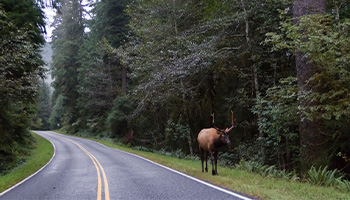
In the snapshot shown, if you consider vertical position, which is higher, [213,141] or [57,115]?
[57,115]

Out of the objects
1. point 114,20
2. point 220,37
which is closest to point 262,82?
point 220,37

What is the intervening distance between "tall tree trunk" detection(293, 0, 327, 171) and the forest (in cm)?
3

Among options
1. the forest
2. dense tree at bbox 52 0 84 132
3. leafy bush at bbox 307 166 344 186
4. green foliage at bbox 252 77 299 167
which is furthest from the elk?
dense tree at bbox 52 0 84 132

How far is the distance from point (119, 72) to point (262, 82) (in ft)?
71.6

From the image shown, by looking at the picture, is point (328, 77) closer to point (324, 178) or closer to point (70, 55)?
point (324, 178)

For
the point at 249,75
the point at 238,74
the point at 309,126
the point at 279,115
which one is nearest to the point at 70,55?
the point at 238,74

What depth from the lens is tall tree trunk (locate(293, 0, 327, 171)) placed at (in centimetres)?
827

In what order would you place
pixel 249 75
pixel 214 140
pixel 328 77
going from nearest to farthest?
pixel 328 77 < pixel 214 140 < pixel 249 75

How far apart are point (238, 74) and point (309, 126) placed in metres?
6.17

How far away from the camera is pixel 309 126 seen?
853 centimetres

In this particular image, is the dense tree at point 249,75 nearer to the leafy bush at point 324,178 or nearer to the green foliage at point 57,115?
the leafy bush at point 324,178

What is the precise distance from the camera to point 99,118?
36656 millimetres

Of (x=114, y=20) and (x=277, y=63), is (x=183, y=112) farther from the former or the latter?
(x=114, y=20)

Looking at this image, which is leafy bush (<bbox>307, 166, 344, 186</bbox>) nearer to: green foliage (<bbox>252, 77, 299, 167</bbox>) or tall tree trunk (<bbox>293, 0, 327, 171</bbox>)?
tall tree trunk (<bbox>293, 0, 327, 171</bbox>)
